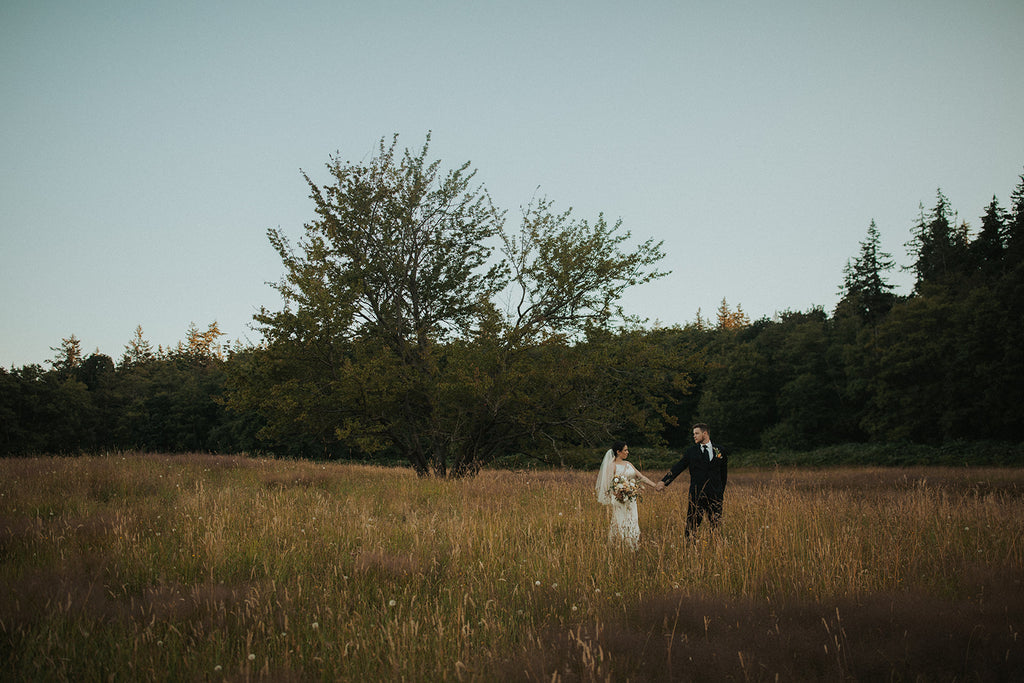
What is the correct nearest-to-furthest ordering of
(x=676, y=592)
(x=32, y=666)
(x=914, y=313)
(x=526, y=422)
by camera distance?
(x=32, y=666)
(x=676, y=592)
(x=526, y=422)
(x=914, y=313)

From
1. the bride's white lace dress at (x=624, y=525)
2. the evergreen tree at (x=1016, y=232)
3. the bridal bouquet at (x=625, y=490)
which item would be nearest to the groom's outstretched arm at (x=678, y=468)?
the bridal bouquet at (x=625, y=490)

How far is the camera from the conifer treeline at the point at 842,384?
120 ft

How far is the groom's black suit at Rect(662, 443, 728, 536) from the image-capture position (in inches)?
282

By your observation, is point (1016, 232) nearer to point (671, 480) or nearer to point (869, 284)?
point (869, 284)

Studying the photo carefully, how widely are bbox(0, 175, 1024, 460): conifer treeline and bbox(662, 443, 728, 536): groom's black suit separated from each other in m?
17.6

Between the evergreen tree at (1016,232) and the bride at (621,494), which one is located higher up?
the evergreen tree at (1016,232)

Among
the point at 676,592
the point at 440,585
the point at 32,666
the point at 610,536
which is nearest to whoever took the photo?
the point at 32,666

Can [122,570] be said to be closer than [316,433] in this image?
Yes

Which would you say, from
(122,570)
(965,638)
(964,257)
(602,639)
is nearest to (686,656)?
(602,639)

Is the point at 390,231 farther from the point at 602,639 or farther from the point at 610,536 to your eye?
the point at 602,639

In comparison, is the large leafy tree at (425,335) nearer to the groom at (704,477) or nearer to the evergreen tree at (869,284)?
the groom at (704,477)

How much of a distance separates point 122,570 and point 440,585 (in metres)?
2.89

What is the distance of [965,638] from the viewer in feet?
11.3

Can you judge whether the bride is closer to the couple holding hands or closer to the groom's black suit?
the couple holding hands
